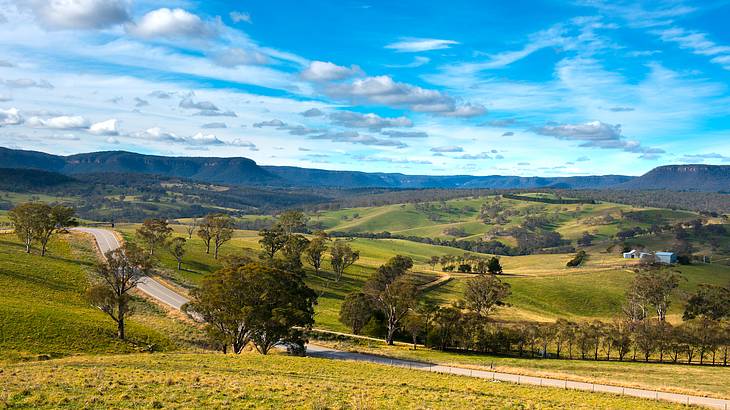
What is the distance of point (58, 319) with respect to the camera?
52.9 m

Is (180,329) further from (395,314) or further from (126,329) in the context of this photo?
(395,314)

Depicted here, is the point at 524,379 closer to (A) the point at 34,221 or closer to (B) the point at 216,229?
(A) the point at 34,221

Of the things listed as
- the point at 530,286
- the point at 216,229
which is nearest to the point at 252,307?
the point at 216,229

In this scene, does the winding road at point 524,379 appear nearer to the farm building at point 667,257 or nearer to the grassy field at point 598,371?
the grassy field at point 598,371

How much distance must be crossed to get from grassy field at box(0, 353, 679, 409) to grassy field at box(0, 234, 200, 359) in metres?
12.8

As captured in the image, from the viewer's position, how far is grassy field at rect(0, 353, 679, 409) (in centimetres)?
2353

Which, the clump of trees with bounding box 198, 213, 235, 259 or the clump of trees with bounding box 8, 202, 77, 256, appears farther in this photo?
the clump of trees with bounding box 198, 213, 235, 259

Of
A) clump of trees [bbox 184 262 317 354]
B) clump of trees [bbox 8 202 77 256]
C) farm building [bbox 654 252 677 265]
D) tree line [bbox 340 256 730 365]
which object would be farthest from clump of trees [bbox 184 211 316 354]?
farm building [bbox 654 252 677 265]

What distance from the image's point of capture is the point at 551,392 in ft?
118

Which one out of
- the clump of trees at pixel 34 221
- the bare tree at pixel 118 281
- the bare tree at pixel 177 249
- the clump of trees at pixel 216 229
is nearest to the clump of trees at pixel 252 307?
the bare tree at pixel 118 281

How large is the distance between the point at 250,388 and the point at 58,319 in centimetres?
3680

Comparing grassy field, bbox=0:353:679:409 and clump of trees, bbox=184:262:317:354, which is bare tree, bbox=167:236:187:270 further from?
grassy field, bbox=0:353:679:409

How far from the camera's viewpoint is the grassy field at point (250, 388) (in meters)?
23.5

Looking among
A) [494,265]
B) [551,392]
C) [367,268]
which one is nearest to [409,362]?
[551,392]
